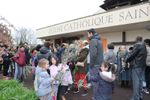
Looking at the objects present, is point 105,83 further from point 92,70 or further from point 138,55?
point 138,55

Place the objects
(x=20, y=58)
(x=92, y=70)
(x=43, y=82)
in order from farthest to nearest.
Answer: (x=20, y=58) → (x=92, y=70) → (x=43, y=82)

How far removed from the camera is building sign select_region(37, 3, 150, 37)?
1388 centimetres

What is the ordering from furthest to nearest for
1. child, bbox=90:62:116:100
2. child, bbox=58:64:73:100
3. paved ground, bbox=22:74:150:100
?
paved ground, bbox=22:74:150:100 → child, bbox=58:64:73:100 → child, bbox=90:62:116:100

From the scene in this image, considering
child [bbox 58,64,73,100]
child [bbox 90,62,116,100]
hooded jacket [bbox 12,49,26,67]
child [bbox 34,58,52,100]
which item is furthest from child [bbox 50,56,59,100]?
hooded jacket [bbox 12,49,26,67]

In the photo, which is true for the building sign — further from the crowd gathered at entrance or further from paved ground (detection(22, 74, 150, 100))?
paved ground (detection(22, 74, 150, 100))

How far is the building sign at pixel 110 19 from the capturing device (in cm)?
1388

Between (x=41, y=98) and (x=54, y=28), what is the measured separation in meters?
16.2

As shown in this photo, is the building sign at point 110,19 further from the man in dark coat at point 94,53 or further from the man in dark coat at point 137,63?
the man in dark coat at point 94,53

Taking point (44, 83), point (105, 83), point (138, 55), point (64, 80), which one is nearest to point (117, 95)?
point (138, 55)

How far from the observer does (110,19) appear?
16141 millimetres

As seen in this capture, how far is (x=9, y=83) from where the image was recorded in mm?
10680

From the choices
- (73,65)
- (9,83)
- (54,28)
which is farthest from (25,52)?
(54,28)

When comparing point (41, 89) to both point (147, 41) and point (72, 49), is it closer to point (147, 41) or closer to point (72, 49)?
point (72, 49)

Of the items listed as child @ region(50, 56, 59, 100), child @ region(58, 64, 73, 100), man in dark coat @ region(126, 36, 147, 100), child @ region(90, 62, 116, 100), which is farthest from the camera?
man in dark coat @ region(126, 36, 147, 100)
